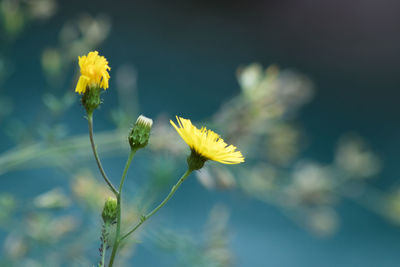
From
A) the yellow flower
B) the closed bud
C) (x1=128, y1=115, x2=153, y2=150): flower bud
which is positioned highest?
the yellow flower

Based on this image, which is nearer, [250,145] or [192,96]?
[250,145]

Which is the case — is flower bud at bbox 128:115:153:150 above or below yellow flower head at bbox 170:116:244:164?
above

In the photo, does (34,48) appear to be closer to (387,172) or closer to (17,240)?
(17,240)

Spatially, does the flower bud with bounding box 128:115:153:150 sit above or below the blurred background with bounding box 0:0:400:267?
below

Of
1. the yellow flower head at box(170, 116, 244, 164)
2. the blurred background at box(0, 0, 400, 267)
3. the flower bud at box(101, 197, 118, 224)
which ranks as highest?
the blurred background at box(0, 0, 400, 267)

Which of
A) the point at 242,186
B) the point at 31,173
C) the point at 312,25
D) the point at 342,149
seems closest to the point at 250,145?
the point at 242,186
